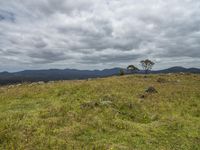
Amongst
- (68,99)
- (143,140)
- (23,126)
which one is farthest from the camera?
(68,99)

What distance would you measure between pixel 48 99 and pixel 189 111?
45.8 ft

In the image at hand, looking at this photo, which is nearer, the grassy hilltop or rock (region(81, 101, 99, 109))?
the grassy hilltop

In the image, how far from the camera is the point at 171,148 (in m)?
12.6

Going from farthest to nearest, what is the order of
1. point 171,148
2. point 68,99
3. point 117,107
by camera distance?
point 68,99 → point 117,107 → point 171,148

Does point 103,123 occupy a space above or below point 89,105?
below

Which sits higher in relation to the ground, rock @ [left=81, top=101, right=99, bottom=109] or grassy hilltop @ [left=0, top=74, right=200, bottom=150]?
rock @ [left=81, top=101, right=99, bottom=109]

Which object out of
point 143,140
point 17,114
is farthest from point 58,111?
point 143,140

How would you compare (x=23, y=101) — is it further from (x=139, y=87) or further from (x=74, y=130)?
(x=139, y=87)

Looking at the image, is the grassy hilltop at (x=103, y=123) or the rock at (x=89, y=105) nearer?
the grassy hilltop at (x=103, y=123)

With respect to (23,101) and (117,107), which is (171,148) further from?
(23,101)

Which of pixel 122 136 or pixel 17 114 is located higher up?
pixel 17 114

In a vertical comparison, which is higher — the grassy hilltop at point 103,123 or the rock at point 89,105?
the rock at point 89,105

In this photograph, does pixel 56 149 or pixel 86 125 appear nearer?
pixel 56 149

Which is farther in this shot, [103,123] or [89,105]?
[89,105]
